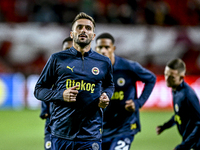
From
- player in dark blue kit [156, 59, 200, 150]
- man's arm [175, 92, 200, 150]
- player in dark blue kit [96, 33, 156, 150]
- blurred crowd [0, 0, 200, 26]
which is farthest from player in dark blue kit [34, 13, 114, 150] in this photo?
blurred crowd [0, 0, 200, 26]

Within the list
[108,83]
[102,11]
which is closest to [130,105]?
[108,83]

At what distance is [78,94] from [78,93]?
1cm

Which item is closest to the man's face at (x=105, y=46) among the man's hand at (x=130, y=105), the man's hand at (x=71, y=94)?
the man's hand at (x=130, y=105)

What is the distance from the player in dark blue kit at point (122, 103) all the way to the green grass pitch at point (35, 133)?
3033 mm

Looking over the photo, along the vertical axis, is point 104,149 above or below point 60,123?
below

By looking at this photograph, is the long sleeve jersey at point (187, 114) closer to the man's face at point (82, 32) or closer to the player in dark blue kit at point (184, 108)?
the player in dark blue kit at point (184, 108)

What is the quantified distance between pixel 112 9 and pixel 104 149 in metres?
12.6

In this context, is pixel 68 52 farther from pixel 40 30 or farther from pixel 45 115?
pixel 40 30

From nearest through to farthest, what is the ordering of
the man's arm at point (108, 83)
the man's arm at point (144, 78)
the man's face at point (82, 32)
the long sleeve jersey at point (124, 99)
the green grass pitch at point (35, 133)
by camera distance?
1. the man's face at point (82, 32)
2. the man's arm at point (108, 83)
3. the long sleeve jersey at point (124, 99)
4. the man's arm at point (144, 78)
5. the green grass pitch at point (35, 133)

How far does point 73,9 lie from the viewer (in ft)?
56.9

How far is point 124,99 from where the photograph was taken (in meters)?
6.12

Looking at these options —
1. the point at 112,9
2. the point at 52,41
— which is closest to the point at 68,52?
the point at 52,41

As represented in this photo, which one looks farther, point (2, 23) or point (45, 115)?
point (2, 23)

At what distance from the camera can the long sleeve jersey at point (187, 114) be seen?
5574 mm
